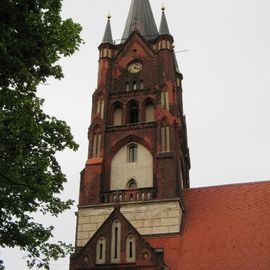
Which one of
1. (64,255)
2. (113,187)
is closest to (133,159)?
(113,187)

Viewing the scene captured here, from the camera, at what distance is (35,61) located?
432 inches

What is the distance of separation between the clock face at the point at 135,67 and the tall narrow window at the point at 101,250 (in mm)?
11252

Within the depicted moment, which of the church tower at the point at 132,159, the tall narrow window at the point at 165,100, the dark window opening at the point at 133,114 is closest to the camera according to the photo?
the church tower at the point at 132,159

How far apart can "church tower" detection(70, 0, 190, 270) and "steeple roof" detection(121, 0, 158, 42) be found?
2.09 feet

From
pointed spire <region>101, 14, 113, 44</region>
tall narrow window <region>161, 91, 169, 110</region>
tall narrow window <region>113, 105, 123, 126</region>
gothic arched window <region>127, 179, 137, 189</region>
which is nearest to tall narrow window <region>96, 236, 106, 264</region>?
gothic arched window <region>127, 179, 137, 189</region>

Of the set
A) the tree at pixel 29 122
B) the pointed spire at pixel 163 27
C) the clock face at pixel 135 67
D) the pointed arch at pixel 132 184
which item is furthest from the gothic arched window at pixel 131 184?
the tree at pixel 29 122

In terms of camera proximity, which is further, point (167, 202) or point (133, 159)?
point (133, 159)

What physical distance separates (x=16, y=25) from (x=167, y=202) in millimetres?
14638

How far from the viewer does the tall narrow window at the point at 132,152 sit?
25.6 metres

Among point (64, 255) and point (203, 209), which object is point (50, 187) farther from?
point (203, 209)

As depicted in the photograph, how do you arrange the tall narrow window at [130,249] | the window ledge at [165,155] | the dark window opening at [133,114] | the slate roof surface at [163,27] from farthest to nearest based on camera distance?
the slate roof surface at [163,27]
the dark window opening at [133,114]
the window ledge at [165,155]
the tall narrow window at [130,249]

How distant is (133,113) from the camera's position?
2770cm

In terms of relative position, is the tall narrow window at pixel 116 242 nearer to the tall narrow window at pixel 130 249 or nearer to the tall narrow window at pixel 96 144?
the tall narrow window at pixel 130 249

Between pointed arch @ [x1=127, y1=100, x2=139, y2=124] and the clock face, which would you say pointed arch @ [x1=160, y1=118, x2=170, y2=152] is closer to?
pointed arch @ [x1=127, y1=100, x2=139, y2=124]
